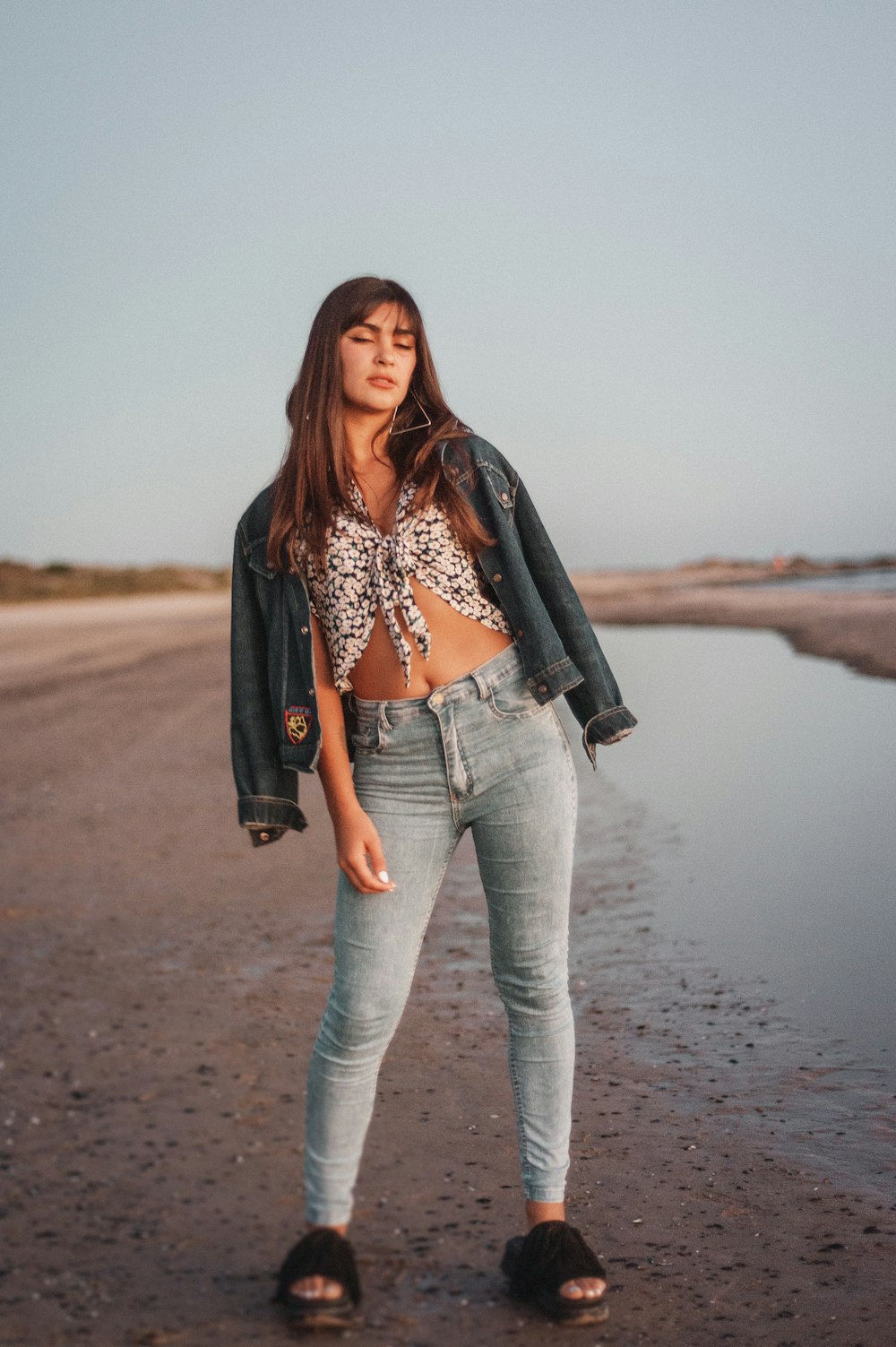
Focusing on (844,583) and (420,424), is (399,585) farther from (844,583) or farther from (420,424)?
(844,583)

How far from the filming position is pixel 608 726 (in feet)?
8.98

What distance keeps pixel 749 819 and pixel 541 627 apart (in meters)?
5.08

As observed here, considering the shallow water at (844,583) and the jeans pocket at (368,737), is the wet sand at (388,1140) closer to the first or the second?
the jeans pocket at (368,737)

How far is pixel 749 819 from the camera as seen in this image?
7355 mm

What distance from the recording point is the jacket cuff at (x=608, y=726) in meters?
2.73

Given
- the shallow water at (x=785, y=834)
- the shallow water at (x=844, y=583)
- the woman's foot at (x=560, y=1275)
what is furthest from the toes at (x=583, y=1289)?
the shallow water at (x=844, y=583)

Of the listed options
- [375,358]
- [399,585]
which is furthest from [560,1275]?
[375,358]

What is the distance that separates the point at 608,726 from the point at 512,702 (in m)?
0.26

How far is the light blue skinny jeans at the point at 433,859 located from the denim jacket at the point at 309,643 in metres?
0.09

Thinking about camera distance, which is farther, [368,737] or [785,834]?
[785,834]

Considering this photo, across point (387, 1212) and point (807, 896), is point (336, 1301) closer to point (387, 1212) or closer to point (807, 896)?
point (387, 1212)

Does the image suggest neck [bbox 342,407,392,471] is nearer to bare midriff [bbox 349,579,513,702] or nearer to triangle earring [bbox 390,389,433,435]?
triangle earring [bbox 390,389,433,435]

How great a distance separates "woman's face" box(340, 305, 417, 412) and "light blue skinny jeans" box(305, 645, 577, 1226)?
0.61m

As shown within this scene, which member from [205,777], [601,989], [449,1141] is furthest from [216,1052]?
[205,777]
